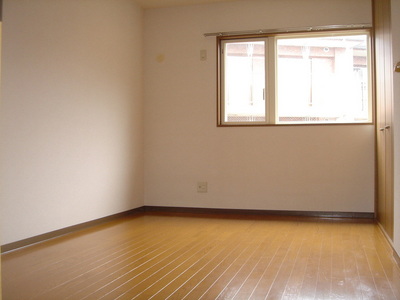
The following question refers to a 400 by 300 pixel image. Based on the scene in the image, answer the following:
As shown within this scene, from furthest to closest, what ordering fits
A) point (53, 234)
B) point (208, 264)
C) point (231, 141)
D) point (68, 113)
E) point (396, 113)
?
point (231, 141)
point (68, 113)
point (53, 234)
point (396, 113)
point (208, 264)

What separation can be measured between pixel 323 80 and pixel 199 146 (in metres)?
1.67

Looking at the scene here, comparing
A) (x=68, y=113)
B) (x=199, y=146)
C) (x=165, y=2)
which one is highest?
(x=165, y=2)

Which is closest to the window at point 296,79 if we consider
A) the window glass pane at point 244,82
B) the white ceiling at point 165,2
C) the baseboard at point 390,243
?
the window glass pane at point 244,82

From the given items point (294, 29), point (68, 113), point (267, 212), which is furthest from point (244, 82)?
point (68, 113)

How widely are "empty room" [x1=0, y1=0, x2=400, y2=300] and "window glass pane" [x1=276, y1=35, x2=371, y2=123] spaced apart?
0.05 ft

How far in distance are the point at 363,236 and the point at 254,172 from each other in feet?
5.44

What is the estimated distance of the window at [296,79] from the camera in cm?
510

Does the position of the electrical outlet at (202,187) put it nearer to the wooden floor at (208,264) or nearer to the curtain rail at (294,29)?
the wooden floor at (208,264)

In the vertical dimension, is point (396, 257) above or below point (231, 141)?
below

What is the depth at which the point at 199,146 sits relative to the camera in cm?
549

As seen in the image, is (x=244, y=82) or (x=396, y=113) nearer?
(x=396, y=113)

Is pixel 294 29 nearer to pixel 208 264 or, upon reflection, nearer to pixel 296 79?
pixel 296 79

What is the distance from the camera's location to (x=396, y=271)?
2705 mm

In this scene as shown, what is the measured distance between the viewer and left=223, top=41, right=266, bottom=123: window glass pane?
17.6 feet
